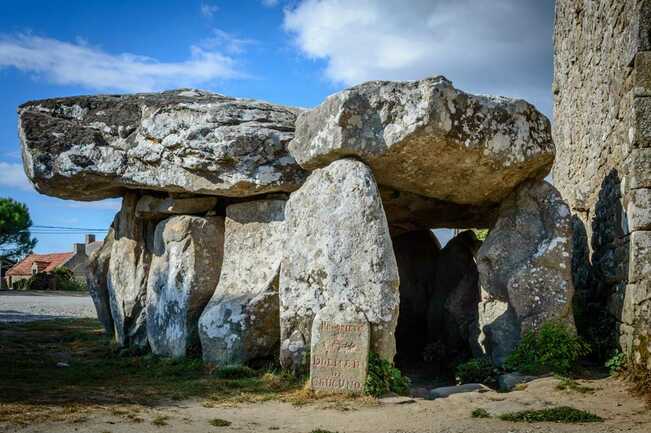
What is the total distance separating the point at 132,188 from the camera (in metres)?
10.9

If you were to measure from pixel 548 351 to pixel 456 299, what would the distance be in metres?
2.90

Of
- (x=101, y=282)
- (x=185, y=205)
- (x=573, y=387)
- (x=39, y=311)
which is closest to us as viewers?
(x=573, y=387)

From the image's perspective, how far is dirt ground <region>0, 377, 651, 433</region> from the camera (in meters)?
5.50

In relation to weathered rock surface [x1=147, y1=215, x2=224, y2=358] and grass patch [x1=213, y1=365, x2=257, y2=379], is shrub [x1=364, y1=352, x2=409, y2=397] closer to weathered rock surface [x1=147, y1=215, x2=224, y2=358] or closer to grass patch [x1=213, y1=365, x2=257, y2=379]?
grass patch [x1=213, y1=365, x2=257, y2=379]

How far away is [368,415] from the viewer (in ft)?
19.8

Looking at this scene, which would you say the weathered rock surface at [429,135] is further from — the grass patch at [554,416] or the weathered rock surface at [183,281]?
the grass patch at [554,416]

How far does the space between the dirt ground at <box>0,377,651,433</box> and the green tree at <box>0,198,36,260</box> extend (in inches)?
1551

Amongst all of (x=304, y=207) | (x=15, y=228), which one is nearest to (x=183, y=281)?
(x=304, y=207)

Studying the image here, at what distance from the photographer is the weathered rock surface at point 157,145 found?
9258 millimetres

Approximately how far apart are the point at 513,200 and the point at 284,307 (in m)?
3.30

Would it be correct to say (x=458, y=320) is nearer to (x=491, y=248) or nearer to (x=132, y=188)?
(x=491, y=248)

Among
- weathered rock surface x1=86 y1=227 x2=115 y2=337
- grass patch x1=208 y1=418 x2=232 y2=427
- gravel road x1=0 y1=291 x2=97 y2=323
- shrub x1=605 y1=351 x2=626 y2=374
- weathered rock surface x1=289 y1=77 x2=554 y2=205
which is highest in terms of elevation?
weathered rock surface x1=289 y1=77 x2=554 y2=205

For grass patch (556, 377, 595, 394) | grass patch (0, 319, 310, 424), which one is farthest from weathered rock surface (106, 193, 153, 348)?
grass patch (556, 377, 595, 394)

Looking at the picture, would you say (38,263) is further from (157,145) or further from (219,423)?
(219,423)
